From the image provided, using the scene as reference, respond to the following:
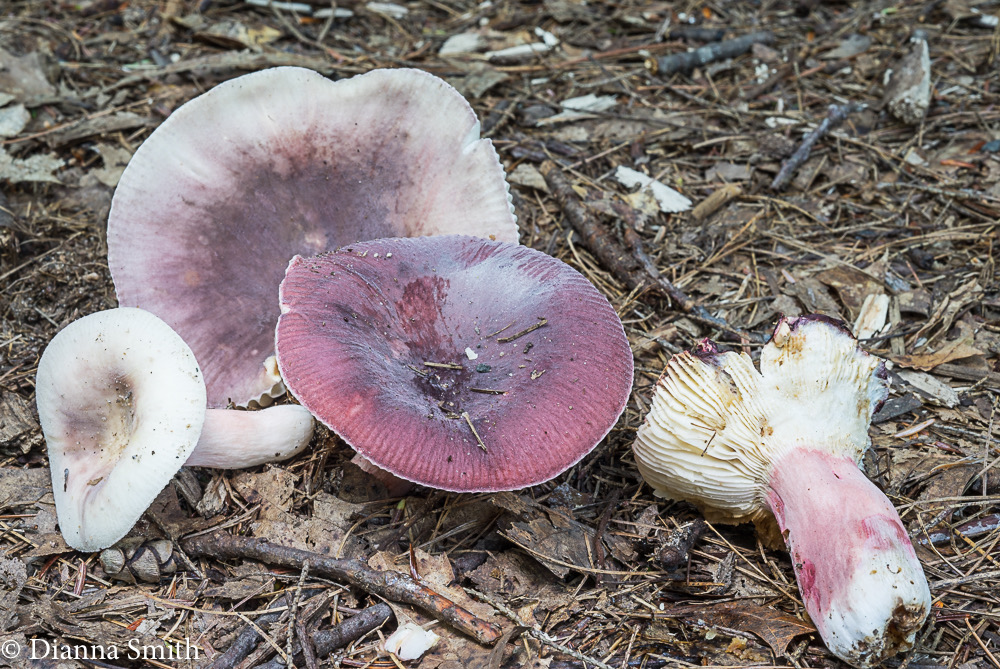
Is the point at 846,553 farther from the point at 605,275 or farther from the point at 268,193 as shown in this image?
the point at 268,193

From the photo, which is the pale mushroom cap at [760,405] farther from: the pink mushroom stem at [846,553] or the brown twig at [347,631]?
the brown twig at [347,631]

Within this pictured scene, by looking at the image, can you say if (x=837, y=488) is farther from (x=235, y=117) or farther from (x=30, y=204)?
(x=30, y=204)

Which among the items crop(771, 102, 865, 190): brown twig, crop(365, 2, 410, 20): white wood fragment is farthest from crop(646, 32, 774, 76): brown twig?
crop(365, 2, 410, 20): white wood fragment

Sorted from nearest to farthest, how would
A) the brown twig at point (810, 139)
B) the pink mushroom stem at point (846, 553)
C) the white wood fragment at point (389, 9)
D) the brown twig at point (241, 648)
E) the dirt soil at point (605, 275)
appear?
the pink mushroom stem at point (846, 553) → the brown twig at point (241, 648) → the dirt soil at point (605, 275) → the brown twig at point (810, 139) → the white wood fragment at point (389, 9)

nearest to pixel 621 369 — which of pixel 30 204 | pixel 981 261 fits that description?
pixel 981 261

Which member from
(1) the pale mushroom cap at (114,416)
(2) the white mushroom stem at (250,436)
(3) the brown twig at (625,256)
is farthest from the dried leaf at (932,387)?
(1) the pale mushroom cap at (114,416)

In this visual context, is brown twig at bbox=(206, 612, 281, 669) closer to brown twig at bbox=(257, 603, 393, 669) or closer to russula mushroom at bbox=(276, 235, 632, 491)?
brown twig at bbox=(257, 603, 393, 669)
